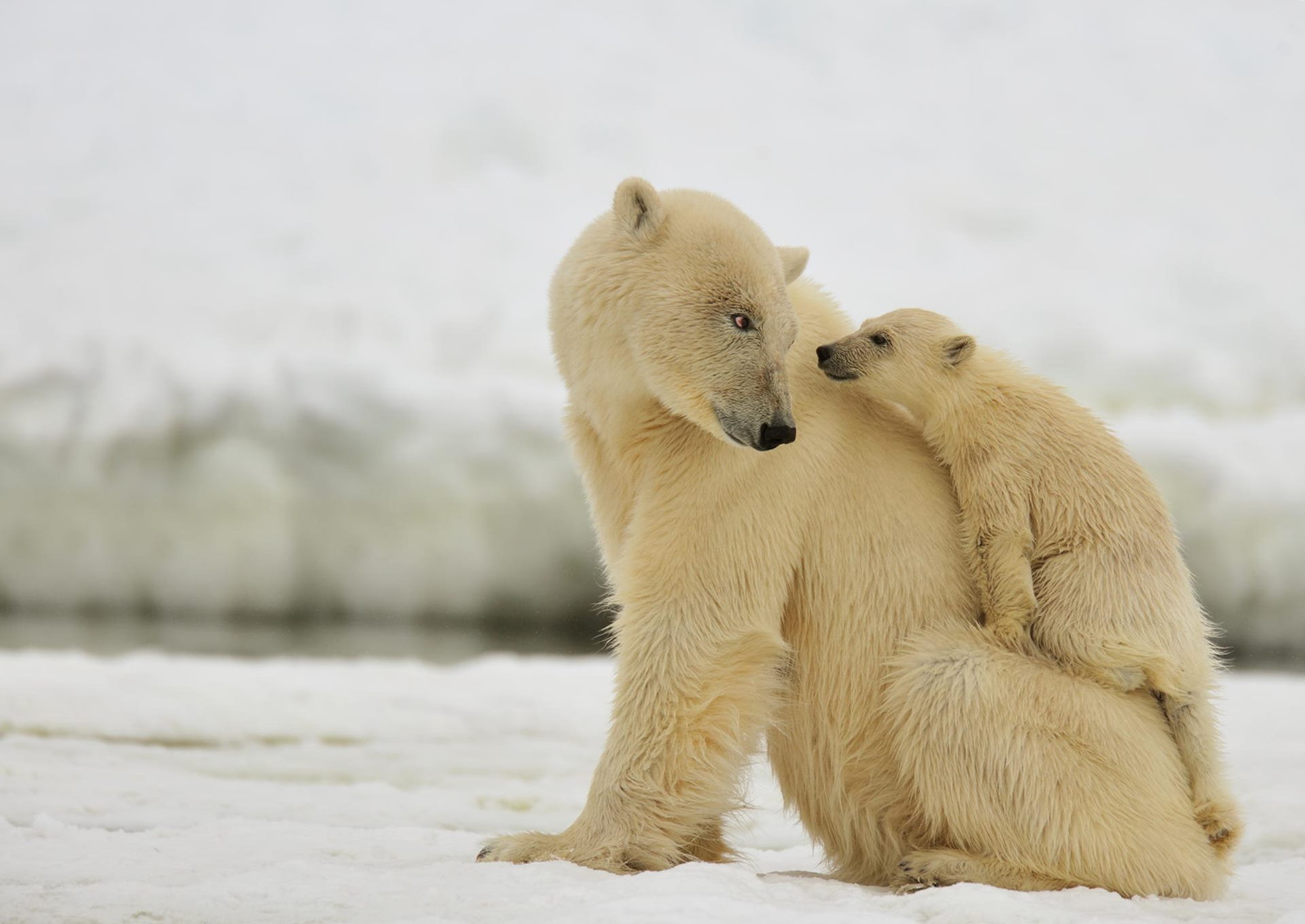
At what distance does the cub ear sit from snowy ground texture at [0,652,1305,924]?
1.42 m

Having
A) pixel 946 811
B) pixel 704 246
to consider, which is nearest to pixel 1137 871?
pixel 946 811

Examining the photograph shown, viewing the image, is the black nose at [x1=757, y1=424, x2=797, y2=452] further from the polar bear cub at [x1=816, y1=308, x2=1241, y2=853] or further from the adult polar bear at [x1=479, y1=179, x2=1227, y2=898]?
the polar bear cub at [x1=816, y1=308, x2=1241, y2=853]

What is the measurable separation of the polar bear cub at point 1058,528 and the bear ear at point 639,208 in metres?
0.69

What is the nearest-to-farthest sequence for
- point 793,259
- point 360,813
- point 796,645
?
point 796,645, point 793,259, point 360,813

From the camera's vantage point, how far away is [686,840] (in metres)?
3.58

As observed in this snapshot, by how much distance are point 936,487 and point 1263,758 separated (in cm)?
386

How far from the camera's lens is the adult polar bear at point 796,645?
341 centimetres

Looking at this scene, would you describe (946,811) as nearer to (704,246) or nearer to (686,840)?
(686,840)

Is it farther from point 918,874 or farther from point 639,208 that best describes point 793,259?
point 918,874

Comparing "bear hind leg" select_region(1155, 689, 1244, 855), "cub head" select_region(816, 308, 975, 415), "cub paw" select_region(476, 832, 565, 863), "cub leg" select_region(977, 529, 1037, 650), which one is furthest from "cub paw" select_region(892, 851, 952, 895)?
"cub head" select_region(816, 308, 975, 415)

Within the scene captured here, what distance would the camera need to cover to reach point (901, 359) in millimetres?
3803

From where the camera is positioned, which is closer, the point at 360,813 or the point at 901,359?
the point at 901,359

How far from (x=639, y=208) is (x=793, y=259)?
679mm

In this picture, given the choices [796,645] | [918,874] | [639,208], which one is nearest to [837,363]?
[639,208]
